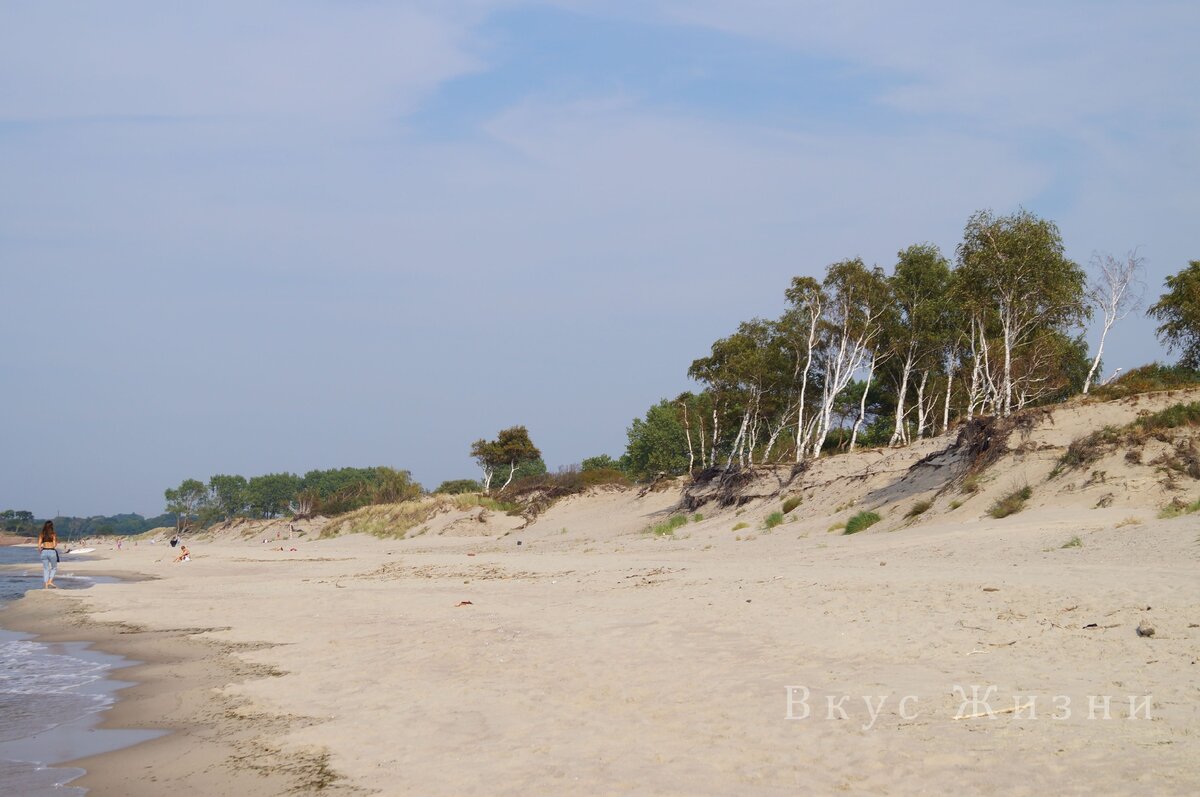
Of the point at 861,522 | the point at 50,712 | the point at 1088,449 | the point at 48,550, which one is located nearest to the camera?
the point at 50,712

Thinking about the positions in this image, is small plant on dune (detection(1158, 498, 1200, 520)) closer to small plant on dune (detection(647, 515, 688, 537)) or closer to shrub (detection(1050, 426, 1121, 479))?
shrub (detection(1050, 426, 1121, 479))

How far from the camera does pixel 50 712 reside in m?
9.83

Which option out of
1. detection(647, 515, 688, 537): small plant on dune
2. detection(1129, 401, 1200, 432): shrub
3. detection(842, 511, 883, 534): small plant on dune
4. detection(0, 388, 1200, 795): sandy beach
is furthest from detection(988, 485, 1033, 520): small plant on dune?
detection(647, 515, 688, 537): small plant on dune

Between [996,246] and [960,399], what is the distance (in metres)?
22.4

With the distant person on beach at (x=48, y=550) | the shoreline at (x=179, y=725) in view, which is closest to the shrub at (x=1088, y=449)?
the shoreline at (x=179, y=725)

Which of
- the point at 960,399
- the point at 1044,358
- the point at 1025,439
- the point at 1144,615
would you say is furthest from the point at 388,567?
the point at 960,399

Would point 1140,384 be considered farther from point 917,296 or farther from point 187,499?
point 187,499

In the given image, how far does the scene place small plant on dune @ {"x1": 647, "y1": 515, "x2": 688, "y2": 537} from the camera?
32272mm

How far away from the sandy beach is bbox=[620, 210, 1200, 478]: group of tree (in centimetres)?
1278

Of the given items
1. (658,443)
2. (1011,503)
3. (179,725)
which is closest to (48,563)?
(179,725)

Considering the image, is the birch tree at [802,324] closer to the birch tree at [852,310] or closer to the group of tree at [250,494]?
the birch tree at [852,310]

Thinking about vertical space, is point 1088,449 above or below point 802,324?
below

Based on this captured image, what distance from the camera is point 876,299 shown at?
4019cm

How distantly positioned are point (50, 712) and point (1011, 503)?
18644 mm
